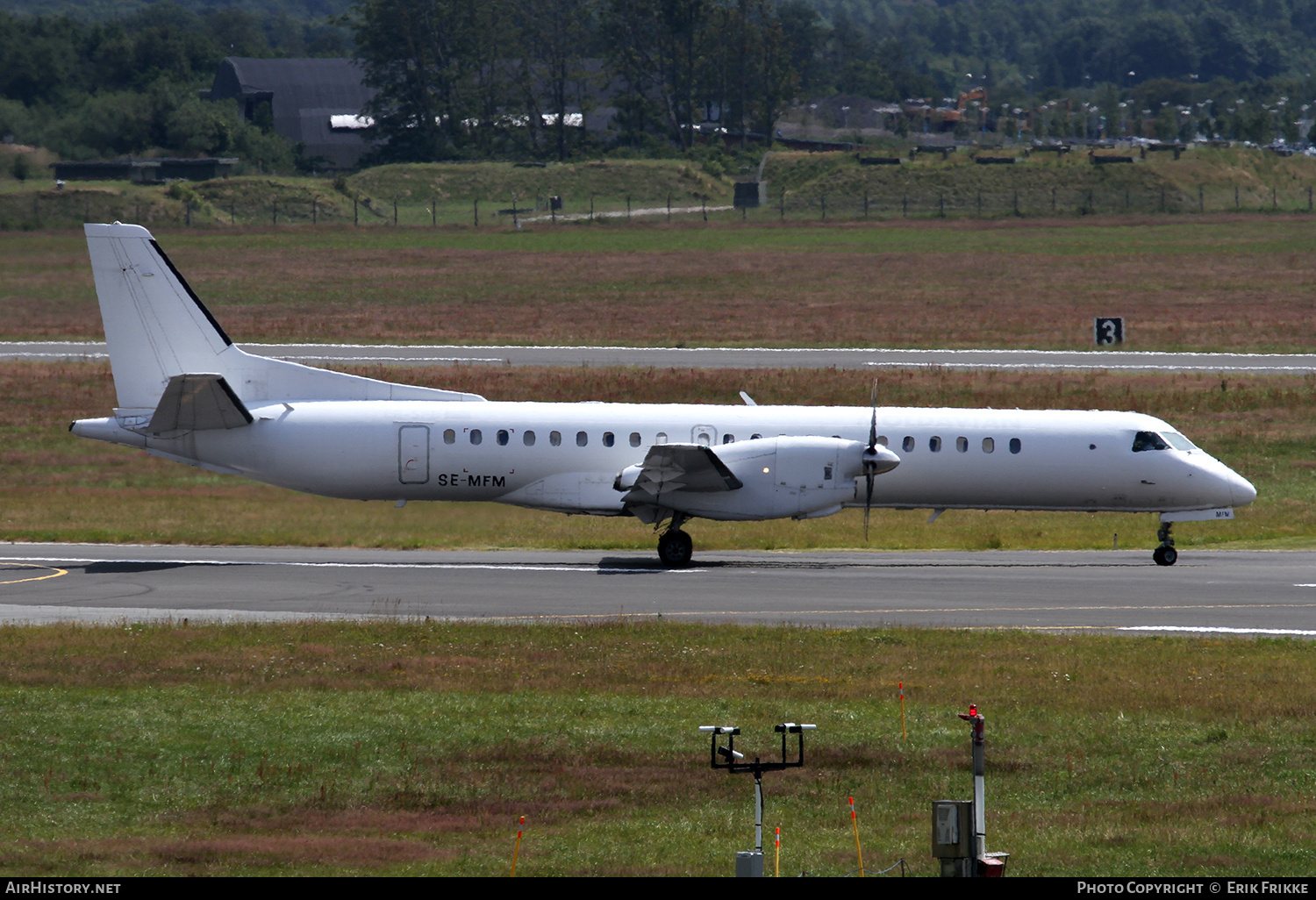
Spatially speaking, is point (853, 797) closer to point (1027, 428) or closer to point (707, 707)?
point (707, 707)

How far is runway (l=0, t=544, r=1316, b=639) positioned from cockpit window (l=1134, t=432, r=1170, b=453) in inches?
99.2

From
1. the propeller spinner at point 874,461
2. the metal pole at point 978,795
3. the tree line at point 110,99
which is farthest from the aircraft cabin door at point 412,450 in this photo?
the tree line at point 110,99

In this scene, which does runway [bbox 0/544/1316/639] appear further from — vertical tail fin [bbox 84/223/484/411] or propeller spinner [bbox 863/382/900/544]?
vertical tail fin [bbox 84/223/484/411]

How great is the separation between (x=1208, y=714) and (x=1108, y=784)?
3.63 meters

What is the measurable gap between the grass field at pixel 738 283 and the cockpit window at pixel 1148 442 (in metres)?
32.5

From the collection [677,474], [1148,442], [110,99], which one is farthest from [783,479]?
[110,99]

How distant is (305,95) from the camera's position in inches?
6619

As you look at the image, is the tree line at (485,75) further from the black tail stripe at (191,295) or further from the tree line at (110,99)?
the black tail stripe at (191,295)

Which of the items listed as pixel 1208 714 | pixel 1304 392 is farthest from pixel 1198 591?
pixel 1304 392

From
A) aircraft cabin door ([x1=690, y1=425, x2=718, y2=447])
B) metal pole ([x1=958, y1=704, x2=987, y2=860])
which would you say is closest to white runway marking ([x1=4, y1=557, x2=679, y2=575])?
aircraft cabin door ([x1=690, y1=425, x2=718, y2=447])

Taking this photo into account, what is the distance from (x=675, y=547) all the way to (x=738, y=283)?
60193mm

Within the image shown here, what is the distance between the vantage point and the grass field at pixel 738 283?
228 ft

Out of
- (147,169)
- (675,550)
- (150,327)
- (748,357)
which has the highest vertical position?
(147,169)

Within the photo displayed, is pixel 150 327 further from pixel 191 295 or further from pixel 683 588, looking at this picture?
pixel 683 588
